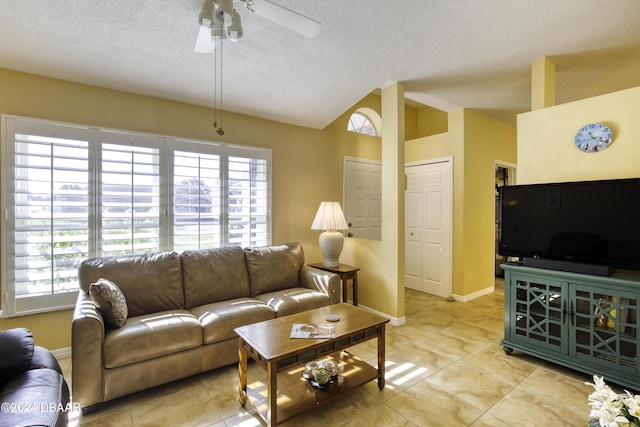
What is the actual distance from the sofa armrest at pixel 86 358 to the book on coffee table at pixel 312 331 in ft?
4.22

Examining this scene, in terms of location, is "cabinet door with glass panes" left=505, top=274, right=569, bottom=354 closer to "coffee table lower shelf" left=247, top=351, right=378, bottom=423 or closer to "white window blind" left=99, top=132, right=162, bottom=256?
"coffee table lower shelf" left=247, top=351, right=378, bottom=423

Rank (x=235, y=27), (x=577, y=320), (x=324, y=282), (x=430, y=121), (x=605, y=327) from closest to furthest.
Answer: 1. (x=235, y=27)
2. (x=605, y=327)
3. (x=577, y=320)
4. (x=324, y=282)
5. (x=430, y=121)

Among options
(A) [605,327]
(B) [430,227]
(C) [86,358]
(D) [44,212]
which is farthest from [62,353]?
(B) [430,227]

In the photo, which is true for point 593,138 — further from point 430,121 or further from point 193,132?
point 193,132

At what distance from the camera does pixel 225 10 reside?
61.1 inches

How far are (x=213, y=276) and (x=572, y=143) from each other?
3577mm

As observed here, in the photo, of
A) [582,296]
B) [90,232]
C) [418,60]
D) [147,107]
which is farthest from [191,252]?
[582,296]

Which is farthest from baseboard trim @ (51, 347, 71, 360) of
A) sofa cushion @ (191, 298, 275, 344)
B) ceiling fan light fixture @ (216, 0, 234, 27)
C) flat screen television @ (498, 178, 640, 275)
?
A: flat screen television @ (498, 178, 640, 275)

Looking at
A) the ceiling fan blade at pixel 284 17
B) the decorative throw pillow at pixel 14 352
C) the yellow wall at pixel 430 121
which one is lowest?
the decorative throw pillow at pixel 14 352

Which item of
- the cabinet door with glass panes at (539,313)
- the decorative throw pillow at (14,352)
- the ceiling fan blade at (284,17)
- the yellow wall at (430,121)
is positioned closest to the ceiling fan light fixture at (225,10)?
the ceiling fan blade at (284,17)

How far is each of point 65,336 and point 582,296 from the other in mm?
4426

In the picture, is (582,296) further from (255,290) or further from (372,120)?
(372,120)

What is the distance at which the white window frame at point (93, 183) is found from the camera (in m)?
2.42

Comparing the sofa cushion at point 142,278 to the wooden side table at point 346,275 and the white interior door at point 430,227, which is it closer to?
the wooden side table at point 346,275
